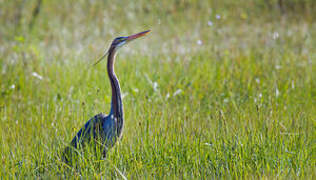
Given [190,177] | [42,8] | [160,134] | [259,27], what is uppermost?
[42,8]

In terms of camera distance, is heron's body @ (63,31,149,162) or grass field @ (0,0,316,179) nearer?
grass field @ (0,0,316,179)

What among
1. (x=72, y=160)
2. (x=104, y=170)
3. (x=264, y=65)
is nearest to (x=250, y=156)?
(x=104, y=170)

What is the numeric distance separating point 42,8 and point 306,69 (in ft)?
22.3

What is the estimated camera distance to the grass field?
339 centimetres

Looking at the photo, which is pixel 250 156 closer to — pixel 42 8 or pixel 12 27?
pixel 12 27

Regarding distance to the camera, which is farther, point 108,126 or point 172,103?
point 172,103

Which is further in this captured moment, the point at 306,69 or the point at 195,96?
the point at 306,69

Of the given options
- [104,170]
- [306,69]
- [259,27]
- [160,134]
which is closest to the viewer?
[104,170]

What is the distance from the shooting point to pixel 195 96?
528 centimetres

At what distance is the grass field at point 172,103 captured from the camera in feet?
11.1

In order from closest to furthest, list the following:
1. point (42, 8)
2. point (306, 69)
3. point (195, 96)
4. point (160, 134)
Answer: point (160, 134)
point (195, 96)
point (306, 69)
point (42, 8)

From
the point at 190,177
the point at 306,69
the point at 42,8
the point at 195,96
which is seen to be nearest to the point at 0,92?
the point at 195,96

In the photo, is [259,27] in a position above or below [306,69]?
above

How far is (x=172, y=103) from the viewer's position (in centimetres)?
484
